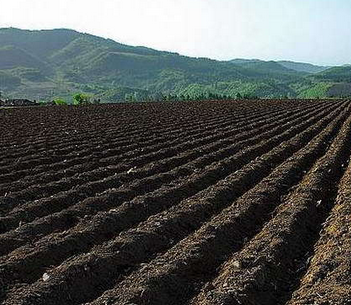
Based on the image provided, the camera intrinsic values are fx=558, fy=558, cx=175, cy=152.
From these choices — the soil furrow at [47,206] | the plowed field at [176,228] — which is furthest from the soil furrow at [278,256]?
the soil furrow at [47,206]

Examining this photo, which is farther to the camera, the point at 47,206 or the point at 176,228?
the point at 47,206

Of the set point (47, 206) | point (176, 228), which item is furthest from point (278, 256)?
point (47, 206)

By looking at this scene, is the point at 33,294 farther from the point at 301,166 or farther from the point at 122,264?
the point at 301,166

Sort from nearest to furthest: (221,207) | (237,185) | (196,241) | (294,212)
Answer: (196,241)
(294,212)
(221,207)
(237,185)

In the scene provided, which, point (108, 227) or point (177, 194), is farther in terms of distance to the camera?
point (177, 194)

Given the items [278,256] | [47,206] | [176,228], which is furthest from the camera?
[47,206]

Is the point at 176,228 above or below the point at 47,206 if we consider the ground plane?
above

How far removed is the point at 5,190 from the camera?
13.2m

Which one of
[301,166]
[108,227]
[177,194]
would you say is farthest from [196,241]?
[301,166]

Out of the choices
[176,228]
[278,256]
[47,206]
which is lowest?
[47,206]

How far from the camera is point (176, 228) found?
392 inches

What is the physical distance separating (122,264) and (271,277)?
2.16 metres

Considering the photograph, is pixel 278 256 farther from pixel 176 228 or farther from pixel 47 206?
pixel 47 206

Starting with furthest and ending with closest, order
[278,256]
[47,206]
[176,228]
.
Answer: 1. [47,206]
2. [176,228]
3. [278,256]
